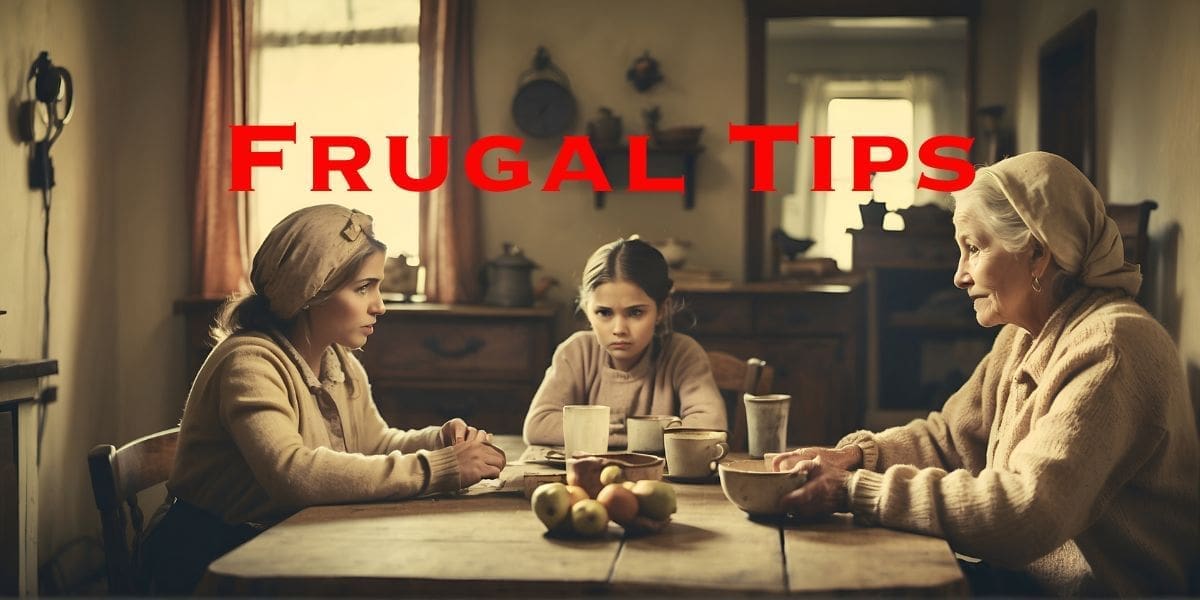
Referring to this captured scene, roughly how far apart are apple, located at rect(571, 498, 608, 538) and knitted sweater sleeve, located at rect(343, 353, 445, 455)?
2.90 ft

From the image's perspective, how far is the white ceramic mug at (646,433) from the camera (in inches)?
100

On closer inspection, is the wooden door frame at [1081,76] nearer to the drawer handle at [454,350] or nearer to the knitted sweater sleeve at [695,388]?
the knitted sweater sleeve at [695,388]

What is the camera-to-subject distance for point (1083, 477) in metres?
1.82

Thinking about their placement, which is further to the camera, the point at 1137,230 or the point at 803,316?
the point at 803,316

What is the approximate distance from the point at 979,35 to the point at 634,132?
5.59 ft

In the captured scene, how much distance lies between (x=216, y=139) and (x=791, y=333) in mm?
2807

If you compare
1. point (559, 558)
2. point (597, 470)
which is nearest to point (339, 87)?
point (597, 470)

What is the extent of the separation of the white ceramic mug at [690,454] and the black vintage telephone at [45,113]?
3.22 meters

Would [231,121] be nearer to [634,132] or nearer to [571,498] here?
[634,132]

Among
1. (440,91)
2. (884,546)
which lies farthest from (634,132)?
(884,546)

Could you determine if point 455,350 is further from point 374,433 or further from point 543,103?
point 374,433

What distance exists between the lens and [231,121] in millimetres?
5465

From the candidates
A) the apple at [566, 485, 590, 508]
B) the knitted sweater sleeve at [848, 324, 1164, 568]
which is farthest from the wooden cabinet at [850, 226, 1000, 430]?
the apple at [566, 485, 590, 508]

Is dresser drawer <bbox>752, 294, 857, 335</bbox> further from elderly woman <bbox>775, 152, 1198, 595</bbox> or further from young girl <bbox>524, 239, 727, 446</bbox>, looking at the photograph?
elderly woman <bbox>775, 152, 1198, 595</bbox>
